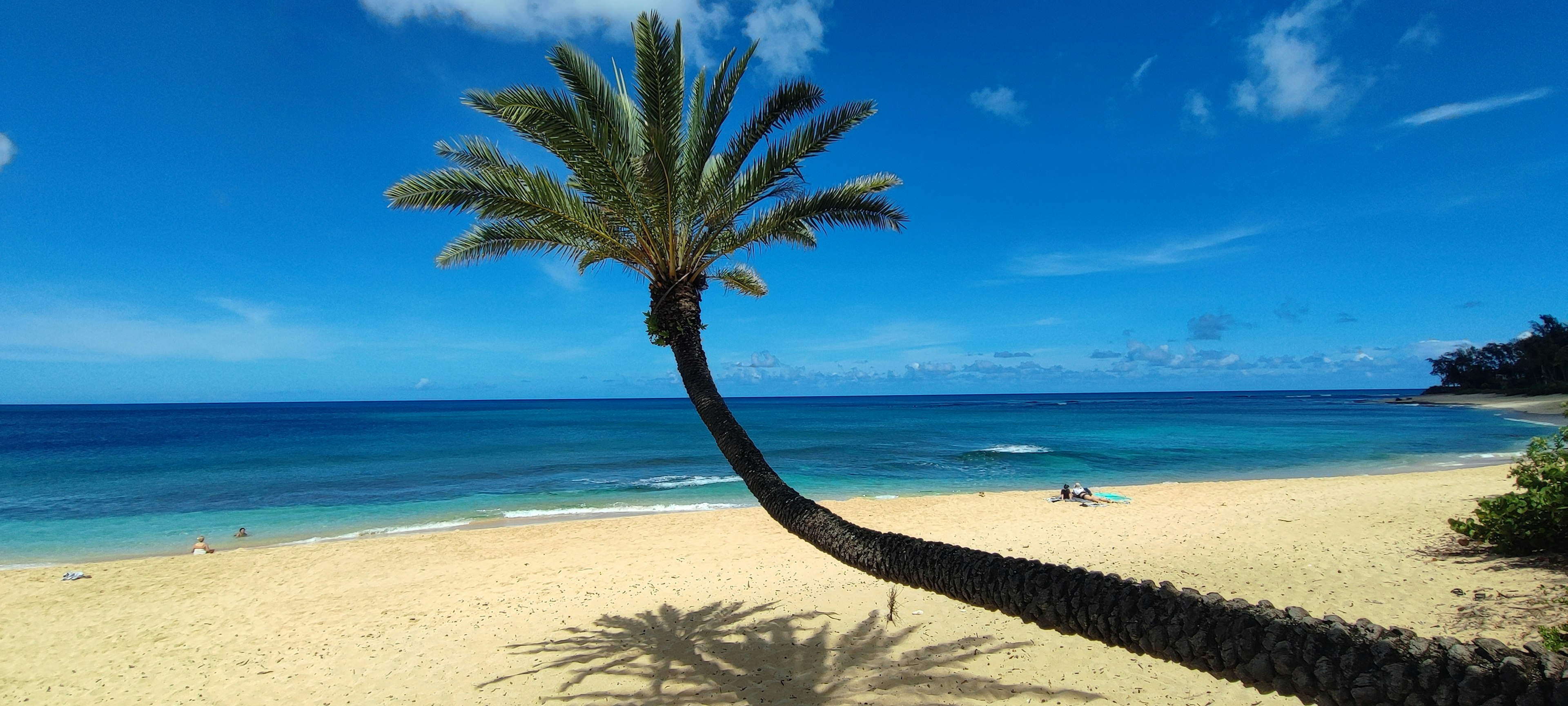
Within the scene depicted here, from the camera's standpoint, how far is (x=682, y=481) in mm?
26219

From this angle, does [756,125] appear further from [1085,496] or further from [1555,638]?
[1085,496]

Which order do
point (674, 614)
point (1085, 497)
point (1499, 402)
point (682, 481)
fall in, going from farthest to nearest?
point (1499, 402) → point (682, 481) → point (1085, 497) → point (674, 614)

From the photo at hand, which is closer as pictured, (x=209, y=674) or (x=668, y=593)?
(x=209, y=674)

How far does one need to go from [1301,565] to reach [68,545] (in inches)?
1000

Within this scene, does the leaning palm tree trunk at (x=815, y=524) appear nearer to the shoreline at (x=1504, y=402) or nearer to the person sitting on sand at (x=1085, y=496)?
the person sitting on sand at (x=1085, y=496)

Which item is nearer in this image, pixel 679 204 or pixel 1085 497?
pixel 679 204

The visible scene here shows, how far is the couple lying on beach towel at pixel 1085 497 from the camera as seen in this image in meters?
17.5

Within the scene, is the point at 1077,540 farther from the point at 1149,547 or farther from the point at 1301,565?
the point at 1301,565

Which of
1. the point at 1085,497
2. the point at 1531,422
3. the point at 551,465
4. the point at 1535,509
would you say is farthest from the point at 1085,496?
the point at 1531,422

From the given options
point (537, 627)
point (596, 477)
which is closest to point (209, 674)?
point (537, 627)

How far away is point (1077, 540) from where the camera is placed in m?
12.6

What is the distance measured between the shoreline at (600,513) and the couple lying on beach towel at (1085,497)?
81.2 inches

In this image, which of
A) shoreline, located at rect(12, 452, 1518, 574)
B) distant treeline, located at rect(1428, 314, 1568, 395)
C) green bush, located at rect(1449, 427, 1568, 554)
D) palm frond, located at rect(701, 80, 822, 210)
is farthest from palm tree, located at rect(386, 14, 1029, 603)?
distant treeline, located at rect(1428, 314, 1568, 395)

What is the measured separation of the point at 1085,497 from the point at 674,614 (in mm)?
12905
